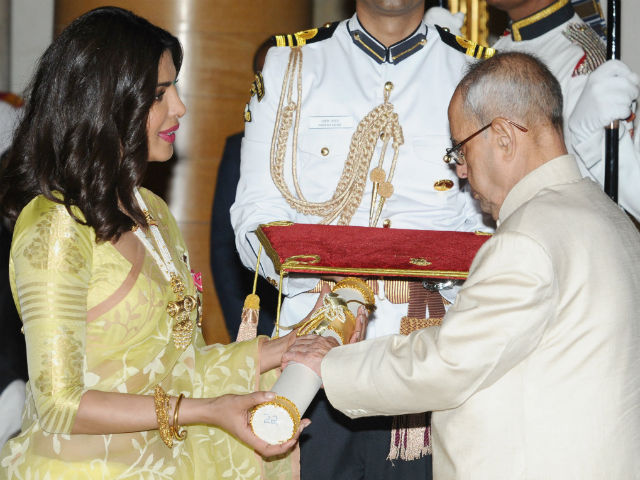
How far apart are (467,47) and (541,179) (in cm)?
99

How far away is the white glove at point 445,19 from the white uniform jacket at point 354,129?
0.68 m

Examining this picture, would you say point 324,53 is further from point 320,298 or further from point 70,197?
point 70,197

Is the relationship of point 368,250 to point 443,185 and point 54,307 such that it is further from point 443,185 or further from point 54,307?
point 54,307

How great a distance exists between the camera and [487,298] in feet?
6.13

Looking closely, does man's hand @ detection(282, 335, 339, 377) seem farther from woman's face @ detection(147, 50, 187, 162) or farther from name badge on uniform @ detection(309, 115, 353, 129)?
name badge on uniform @ detection(309, 115, 353, 129)

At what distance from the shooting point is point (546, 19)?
340 centimetres

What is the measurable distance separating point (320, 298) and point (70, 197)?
839mm

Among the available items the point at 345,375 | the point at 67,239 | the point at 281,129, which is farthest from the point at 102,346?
the point at 281,129

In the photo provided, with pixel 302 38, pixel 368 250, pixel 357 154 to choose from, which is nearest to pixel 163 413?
pixel 368 250

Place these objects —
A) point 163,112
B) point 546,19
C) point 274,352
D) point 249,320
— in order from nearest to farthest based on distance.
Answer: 1. point 163,112
2. point 274,352
3. point 249,320
4. point 546,19

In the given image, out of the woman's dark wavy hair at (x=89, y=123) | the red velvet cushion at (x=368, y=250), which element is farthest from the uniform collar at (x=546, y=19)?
the woman's dark wavy hair at (x=89, y=123)

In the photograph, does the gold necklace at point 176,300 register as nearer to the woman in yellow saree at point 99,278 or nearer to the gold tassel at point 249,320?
the woman in yellow saree at point 99,278

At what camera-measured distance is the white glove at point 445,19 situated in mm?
3537

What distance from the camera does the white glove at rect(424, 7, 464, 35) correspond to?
3.54 m
